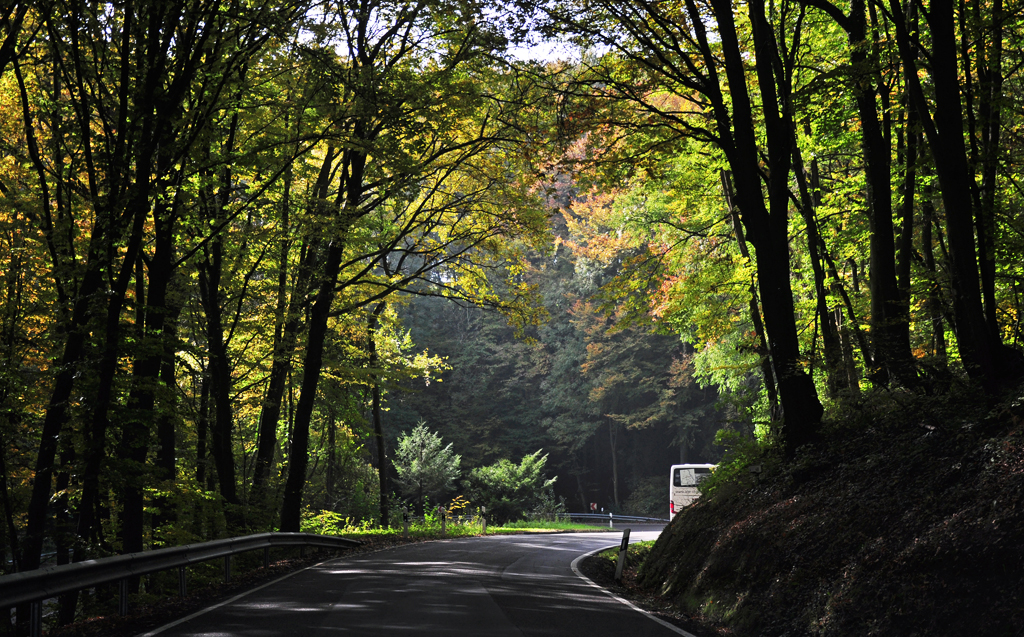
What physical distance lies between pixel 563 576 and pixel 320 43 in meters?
11.0

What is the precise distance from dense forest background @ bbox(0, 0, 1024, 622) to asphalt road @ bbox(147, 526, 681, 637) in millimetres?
2521

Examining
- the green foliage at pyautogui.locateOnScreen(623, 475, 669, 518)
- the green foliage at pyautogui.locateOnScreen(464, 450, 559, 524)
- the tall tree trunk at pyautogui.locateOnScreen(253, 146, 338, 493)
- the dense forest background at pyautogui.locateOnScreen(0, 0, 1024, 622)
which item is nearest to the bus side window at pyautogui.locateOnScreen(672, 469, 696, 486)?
the dense forest background at pyautogui.locateOnScreen(0, 0, 1024, 622)

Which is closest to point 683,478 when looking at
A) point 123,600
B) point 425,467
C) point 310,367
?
point 425,467

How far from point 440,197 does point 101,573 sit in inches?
623

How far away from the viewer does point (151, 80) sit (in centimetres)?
966

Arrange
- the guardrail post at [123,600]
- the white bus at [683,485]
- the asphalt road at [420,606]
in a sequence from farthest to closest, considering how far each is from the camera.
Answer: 1. the white bus at [683,485]
2. the guardrail post at [123,600]
3. the asphalt road at [420,606]

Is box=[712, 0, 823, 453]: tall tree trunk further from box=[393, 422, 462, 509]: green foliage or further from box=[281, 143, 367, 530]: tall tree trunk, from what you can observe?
box=[393, 422, 462, 509]: green foliage

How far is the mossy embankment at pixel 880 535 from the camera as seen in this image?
19.4ft

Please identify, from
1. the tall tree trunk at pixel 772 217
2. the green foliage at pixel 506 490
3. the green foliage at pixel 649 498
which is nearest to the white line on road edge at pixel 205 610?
the tall tree trunk at pixel 772 217

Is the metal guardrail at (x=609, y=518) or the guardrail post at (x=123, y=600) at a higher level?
the guardrail post at (x=123, y=600)

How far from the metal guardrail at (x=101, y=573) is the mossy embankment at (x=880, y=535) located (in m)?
6.10

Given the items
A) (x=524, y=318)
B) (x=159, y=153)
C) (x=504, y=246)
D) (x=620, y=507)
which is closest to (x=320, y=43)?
(x=159, y=153)

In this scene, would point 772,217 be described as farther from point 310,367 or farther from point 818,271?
point 310,367

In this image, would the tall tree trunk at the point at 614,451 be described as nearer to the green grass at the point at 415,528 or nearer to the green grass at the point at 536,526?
the green grass at the point at 536,526
